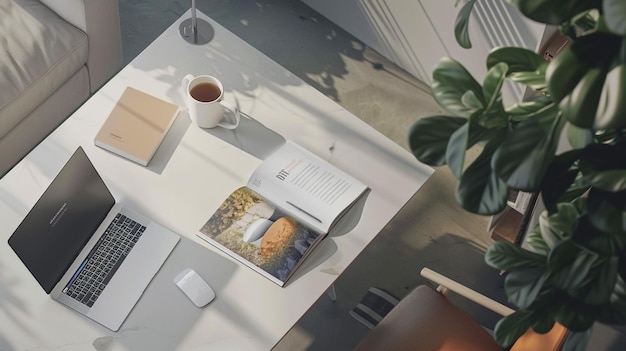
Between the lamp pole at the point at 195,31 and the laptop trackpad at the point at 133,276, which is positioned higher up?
the lamp pole at the point at 195,31

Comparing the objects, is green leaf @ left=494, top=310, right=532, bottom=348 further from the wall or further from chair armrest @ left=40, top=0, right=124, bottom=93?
chair armrest @ left=40, top=0, right=124, bottom=93

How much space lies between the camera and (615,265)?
3.52 feet

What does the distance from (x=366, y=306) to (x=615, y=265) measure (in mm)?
1708

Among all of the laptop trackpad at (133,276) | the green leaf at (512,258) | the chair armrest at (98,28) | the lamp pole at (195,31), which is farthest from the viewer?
the chair armrest at (98,28)

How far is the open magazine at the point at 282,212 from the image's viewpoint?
2180 mm

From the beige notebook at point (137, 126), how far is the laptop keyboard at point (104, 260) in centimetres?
19

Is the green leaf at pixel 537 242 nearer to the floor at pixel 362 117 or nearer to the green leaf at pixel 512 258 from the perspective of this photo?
the green leaf at pixel 512 258

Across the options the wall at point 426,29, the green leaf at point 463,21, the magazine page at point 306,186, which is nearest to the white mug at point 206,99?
the magazine page at point 306,186

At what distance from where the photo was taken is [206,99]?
91.7 inches

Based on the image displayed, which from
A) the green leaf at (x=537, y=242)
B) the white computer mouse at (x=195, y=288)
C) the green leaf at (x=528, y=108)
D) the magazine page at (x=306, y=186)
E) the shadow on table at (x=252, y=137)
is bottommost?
the green leaf at (x=537, y=242)

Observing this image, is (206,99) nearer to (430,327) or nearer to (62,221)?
(62,221)

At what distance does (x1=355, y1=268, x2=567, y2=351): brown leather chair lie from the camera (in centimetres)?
219

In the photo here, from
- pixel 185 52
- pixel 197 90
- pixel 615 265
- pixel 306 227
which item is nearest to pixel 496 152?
pixel 615 265

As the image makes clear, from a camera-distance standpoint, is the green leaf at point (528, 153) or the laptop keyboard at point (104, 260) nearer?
the green leaf at point (528, 153)
